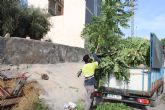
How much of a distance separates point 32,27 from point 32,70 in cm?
1369

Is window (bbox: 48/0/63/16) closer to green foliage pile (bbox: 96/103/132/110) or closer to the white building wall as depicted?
the white building wall

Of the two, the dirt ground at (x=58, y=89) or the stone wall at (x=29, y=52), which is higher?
the stone wall at (x=29, y=52)

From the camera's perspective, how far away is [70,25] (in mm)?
31109

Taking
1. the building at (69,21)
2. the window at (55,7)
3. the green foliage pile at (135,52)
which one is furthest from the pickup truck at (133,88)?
the window at (55,7)

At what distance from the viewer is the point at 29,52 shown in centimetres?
1415

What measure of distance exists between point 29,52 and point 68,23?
1742 centimetres

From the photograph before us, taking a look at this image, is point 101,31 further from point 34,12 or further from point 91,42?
point 34,12

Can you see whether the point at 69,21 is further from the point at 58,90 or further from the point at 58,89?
the point at 58,90

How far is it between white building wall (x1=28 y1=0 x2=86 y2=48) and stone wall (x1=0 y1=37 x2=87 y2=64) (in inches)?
454

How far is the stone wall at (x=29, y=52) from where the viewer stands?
40.6 ft

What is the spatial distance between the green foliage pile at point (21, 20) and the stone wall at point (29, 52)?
19.1 ft

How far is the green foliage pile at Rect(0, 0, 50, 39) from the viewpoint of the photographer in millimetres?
21828

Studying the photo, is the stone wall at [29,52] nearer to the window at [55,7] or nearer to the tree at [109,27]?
the tree at [109,27]

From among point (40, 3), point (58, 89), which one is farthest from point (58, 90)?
point (40, 3)
